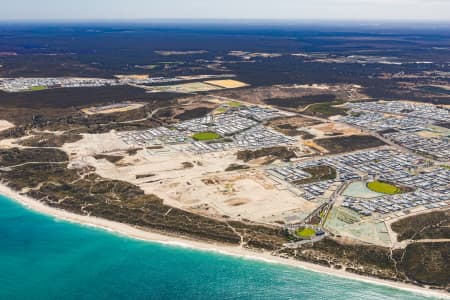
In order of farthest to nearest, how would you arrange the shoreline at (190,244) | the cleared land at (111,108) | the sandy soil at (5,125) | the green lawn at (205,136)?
1. the cleared land at (111,108)
2. the sandy soil at (5,125)
3. the green lawn at (205,136)
4. the shoreline at (190,244)

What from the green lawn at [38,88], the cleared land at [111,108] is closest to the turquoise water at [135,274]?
the cleared land at [111,108]

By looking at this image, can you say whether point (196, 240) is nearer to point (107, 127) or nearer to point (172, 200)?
point (172, 200)

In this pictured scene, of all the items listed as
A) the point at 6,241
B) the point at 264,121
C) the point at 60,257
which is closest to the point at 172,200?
the point at 60,257

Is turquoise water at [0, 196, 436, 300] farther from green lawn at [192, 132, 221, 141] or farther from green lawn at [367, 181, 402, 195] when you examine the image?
green lawn at [192, 132, 221, 141]

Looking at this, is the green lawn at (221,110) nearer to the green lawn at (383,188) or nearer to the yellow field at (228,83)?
the yellow field at (228,83)

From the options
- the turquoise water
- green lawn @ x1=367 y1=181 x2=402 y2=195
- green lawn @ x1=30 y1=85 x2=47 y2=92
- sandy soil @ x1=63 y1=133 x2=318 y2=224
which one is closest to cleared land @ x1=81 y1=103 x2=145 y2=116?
sandy soil @ x1=63 y1=133 x2=318 y2=224

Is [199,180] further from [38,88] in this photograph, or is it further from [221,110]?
[38,88]

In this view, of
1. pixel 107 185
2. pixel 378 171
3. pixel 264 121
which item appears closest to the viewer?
pixel 107 185
